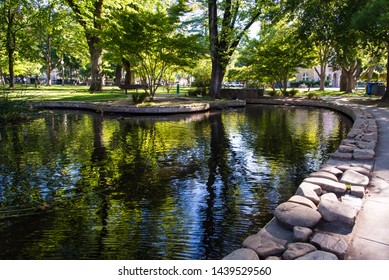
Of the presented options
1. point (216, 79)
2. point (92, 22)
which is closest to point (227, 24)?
point (216, 79)

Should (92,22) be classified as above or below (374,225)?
above

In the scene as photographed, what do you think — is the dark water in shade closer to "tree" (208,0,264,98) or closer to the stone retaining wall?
the stone retaining wall

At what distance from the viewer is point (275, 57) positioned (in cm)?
2456

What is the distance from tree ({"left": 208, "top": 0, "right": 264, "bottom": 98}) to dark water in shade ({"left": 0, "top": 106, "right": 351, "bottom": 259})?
1319 centimetres

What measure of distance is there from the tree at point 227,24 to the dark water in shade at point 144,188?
13189mm

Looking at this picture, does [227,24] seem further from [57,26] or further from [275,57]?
[57,26]

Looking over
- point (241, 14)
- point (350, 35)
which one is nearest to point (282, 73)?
point (241, 14)

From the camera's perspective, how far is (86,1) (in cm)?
2319

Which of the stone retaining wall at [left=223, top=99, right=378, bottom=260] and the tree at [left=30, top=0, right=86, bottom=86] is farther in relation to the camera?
the tree at [left=30, top=0, right=86, bottom=86]

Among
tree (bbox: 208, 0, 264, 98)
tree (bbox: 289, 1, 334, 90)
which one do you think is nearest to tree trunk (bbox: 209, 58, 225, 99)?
tree (bbox: 208, 0, 264, 98)

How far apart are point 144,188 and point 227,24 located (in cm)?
2001

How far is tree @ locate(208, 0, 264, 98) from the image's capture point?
74.1ft

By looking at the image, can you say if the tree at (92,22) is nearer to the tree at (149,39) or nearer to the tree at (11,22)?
the tree at (11,22)

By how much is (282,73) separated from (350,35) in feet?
24.7
